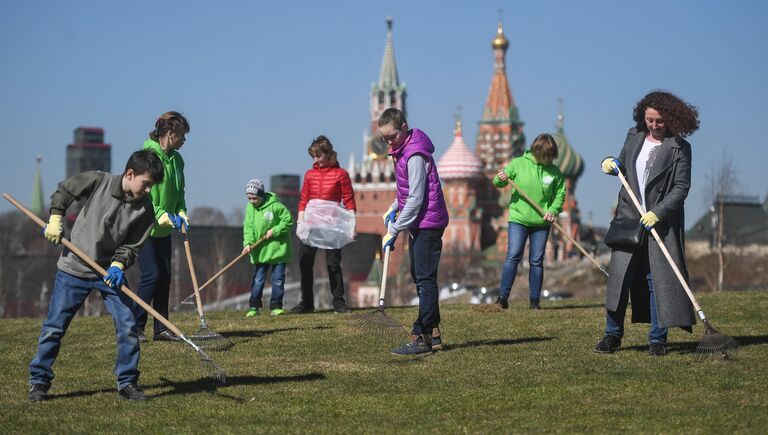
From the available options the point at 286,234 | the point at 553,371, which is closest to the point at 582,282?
the point at 286,234

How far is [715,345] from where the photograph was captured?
30.8 ft

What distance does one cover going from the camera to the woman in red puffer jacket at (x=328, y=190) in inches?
542

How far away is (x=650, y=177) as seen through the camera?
9680 mm

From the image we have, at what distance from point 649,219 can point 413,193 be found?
1.75 m

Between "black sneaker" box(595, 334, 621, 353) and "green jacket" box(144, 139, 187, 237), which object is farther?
"green jacket" box(144, 139, 187, 237)

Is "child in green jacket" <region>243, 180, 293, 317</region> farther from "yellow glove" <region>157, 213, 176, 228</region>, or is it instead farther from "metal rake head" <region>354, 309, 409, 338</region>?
"metal rake head" <region>354, 309, 409, 338</region>

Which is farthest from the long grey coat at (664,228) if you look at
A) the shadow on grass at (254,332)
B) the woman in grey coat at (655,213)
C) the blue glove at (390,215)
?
the shadow on grass at (254,332)

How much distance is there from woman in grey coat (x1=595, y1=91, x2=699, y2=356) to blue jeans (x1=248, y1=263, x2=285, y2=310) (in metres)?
5.37

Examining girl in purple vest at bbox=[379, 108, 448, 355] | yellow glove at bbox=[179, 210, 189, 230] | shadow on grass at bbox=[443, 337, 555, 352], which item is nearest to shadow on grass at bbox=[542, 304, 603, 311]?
shadow on grass at bbox=[443, 337, 555, 352]

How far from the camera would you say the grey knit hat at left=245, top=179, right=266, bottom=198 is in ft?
46.9

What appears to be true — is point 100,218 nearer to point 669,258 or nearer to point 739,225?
point 669,258

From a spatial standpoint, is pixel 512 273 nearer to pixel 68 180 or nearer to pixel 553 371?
pixel 553 371

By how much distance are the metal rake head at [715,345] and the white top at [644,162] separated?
1085 millimetres

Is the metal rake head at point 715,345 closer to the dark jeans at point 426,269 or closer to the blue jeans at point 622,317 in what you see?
the blue jeans at point 622,317
